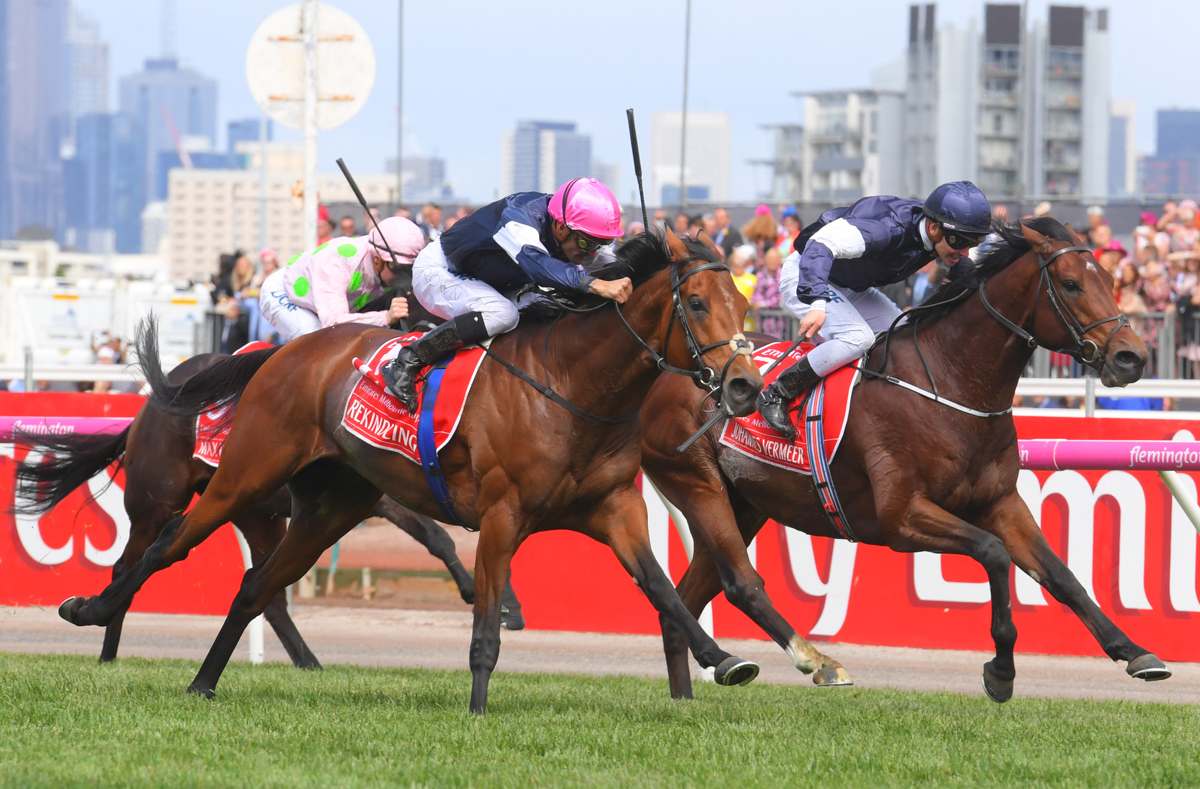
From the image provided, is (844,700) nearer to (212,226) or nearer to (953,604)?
(953,604)

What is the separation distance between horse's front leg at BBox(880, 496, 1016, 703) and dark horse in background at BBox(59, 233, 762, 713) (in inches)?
38.4

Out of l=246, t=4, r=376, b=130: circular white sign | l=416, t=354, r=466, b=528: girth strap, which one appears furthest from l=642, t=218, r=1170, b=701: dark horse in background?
l=246, t=4, r=376, b=130: circular white sign

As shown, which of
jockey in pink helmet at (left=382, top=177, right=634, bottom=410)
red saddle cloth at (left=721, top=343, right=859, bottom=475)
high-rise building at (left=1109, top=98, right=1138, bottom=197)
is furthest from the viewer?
high-rise building at (left=1109, top=98, right=1138, bottom=197)

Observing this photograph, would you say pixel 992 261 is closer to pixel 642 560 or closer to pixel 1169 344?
pixel 642 560

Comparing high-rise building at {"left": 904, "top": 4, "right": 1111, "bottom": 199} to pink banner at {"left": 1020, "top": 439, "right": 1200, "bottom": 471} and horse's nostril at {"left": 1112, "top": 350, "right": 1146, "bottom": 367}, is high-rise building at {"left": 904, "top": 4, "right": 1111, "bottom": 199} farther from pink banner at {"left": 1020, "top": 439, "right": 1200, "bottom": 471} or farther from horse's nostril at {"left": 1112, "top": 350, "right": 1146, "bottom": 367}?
horse's nostril at {"left": 1112, "top": 350, "right": 1146, "bottom": 367}

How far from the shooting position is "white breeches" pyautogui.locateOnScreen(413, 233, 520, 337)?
5.89 m

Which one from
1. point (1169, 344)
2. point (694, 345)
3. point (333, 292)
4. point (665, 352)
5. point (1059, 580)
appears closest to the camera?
point (694, 345)

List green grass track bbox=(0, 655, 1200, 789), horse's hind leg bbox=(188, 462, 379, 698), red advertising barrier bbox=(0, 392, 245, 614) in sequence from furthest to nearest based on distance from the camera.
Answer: red advertising barrier bbox=(0, 392, 245, 614)
horse's hind leg bbox=(188, 462, 379, 698)
green grass track bbox=(0, 655, 1200, 789)

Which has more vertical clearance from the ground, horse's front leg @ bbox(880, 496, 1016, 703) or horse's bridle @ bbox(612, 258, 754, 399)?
horse's bridle @ bbox(612, 258, 754, 399)

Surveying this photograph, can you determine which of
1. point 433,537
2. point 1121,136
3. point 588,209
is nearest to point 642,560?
point 588,209

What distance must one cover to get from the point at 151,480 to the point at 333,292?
1.31 meters

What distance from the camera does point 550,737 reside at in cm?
507

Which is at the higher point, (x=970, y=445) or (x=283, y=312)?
(x=283, y=312)

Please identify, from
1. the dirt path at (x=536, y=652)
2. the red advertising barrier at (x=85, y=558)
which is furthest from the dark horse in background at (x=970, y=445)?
the red advertising barrier at (x=85, y=558)
